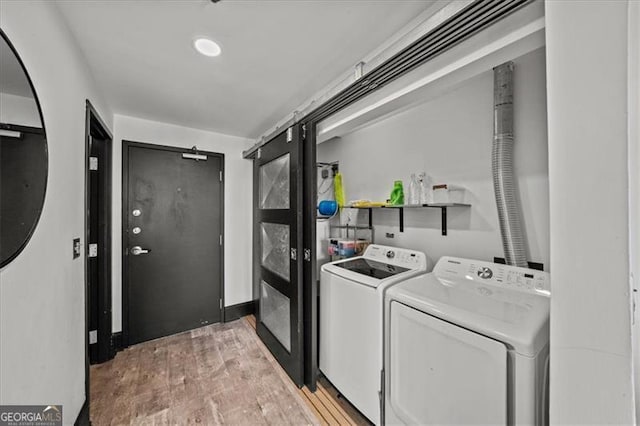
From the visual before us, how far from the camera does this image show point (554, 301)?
68 centimetres

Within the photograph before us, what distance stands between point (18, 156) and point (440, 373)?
1.93m

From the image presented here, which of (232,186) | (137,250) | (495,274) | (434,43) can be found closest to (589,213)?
(434,43)

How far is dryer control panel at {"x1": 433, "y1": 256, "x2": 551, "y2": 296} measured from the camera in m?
1.33

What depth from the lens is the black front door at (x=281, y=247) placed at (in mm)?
2002

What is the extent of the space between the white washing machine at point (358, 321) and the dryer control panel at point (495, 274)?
0.67 ft

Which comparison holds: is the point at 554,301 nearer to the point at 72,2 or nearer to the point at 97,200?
the point at 72,2

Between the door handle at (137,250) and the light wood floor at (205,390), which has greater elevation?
the door handle at (137,250)

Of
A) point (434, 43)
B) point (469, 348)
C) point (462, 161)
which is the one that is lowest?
point (469, 348)

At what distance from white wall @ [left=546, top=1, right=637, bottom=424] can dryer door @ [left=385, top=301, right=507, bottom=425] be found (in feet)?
1.02

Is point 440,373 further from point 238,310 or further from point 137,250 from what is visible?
point 137,250

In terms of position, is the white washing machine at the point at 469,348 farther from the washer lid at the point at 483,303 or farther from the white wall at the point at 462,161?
the white wall at the point at 462,161

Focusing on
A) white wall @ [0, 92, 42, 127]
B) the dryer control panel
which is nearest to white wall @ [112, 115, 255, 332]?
white wall @ [0, 92, 42, 127]

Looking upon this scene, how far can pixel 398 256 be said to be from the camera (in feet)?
6.83

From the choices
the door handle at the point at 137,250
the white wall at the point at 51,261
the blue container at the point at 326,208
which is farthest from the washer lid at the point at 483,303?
the door handle at the point at 137,250
